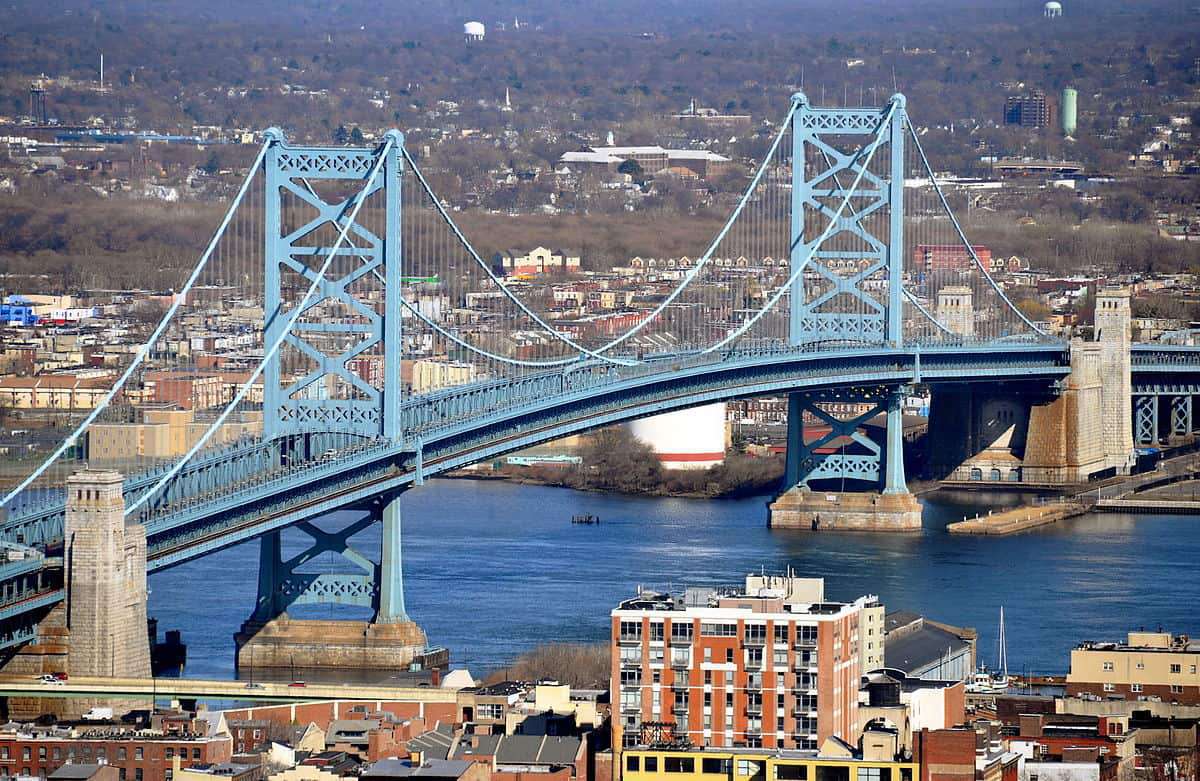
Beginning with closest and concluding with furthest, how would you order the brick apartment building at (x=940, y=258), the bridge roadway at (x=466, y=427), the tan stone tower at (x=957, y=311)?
the bridge roadway at (x=466, y=427)
the tan stone tower at (x=957, y=311)
the brick apartment building at (x=940, y=258)

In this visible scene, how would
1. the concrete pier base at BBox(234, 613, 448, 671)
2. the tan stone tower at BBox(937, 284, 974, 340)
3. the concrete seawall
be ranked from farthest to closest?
the tan stone tower at BBox(937, 284, 974, 340) → the concrete seawall → the concrete pier base at BBox(234, 613, 448, 671)

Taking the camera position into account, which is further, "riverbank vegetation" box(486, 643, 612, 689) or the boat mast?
the boat mast

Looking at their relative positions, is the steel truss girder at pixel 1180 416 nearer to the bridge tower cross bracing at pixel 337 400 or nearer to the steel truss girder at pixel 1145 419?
the steel truss girder at pixel 1145 419

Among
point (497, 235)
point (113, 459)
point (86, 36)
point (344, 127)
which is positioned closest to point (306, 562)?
point (113, 459)

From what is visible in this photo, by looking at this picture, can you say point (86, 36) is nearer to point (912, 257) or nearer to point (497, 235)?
point (497, 235)

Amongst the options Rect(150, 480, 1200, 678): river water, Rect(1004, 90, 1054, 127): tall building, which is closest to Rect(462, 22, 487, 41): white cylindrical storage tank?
Rect(1004, 90, 1054, 127): tall building

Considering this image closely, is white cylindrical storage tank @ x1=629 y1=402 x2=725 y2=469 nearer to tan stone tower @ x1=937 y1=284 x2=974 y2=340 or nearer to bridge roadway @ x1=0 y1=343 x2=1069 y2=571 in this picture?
bridge roadway @ x1=0 y1=343 x2=1069 y2=571

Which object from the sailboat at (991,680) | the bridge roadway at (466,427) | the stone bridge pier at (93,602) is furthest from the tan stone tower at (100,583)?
the sailboat at (991,680)
